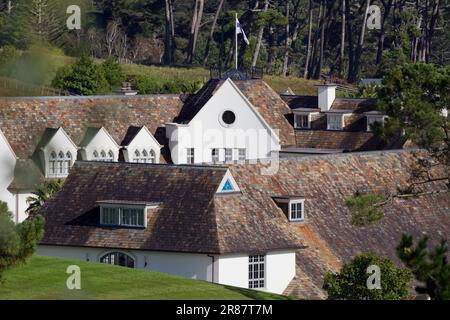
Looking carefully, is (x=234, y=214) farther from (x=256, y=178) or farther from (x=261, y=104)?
(x=261, y=104)

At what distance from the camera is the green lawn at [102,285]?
48344 millimetres

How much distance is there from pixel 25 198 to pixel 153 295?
3212cm

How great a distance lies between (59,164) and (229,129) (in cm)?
1224

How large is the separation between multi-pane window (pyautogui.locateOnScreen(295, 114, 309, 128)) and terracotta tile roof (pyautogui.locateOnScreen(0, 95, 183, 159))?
21.4 ft

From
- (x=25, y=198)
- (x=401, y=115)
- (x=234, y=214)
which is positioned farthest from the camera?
(x=25, y=198)

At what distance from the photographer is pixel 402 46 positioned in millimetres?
171625

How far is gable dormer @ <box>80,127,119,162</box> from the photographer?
89875 millimetres

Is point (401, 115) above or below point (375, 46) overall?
below

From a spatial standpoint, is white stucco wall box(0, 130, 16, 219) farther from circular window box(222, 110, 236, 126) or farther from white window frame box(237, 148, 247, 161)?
circular window box(222, 110, 236, 126)

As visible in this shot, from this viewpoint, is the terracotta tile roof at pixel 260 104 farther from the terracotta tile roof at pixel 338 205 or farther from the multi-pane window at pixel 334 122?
the terracotta tile roof at pixel 338 205

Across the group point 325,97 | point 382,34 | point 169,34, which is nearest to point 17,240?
point 325,97

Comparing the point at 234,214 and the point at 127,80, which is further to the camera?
the point at 127,80
